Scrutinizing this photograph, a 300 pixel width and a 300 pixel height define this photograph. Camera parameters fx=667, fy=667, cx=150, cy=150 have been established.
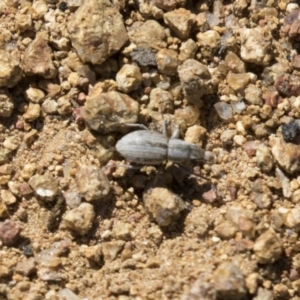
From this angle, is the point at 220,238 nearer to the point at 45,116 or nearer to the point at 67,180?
the point at 67,180

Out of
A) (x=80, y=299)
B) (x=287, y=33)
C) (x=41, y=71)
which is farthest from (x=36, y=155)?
(x=287, y=33)

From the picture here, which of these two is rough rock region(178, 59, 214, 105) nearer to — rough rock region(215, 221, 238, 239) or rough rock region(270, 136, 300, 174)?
rough rock region(270, 136, 300, 174)

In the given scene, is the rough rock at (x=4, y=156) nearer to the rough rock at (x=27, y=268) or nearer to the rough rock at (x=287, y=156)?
the rough rock at (x=27, y=268)

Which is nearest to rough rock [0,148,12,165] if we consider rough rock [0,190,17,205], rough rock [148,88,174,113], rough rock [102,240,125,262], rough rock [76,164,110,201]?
rough rock [0,190,17,205]

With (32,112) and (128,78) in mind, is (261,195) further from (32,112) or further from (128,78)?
(32,112)

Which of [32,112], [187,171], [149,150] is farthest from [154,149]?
[32,112]

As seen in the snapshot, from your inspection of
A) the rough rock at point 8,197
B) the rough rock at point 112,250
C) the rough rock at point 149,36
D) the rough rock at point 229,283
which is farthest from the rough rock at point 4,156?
the rough rock at point 229,283
